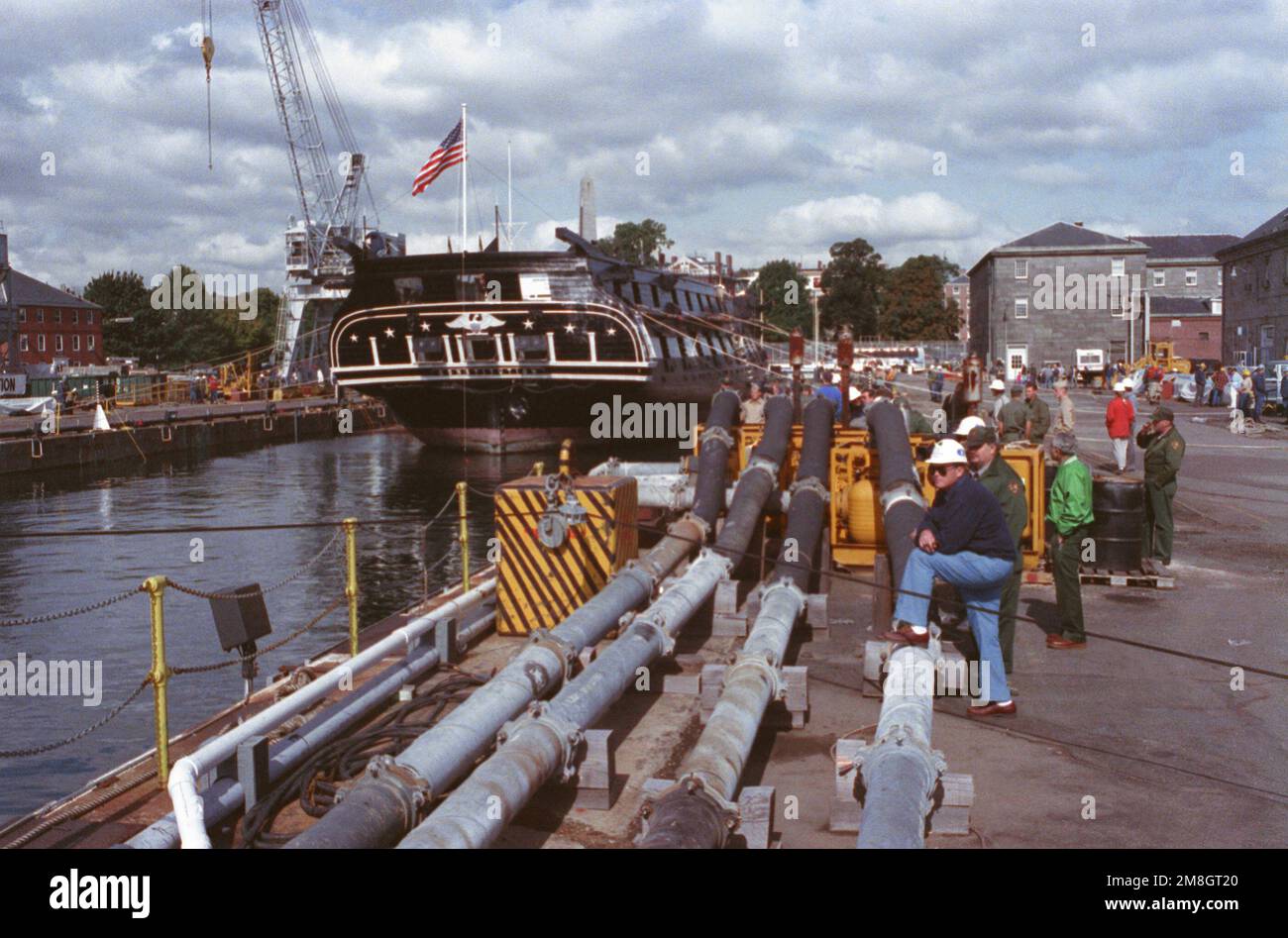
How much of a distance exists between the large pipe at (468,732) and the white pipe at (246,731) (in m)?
0.85

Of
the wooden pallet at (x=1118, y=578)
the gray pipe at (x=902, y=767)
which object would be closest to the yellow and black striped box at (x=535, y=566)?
the gray pipe at (x=902, y=767)

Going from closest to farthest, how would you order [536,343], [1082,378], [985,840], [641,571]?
[985,840] → [641,571] → [536,343] → [1082,378]

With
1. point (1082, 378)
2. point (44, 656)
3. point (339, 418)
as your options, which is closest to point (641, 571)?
point (44, 656)

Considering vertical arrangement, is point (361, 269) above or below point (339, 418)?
above

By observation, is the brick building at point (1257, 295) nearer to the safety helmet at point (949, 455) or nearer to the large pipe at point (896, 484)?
the large pipe at point (896, 484)

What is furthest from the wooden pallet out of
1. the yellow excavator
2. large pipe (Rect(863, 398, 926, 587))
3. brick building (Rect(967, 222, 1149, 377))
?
brick building (Rect(967, 222, 1149, 377))

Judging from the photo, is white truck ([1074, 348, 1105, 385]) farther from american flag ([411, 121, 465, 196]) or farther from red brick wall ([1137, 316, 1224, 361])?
american flag ([411, 121, 465, 196])

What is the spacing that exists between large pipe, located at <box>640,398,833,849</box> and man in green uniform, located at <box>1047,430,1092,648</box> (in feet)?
7.69

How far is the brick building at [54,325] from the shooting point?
10244cm

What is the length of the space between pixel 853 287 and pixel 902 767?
12117 cm

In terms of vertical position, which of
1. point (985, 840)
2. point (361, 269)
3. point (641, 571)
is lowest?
point (985, 840)
